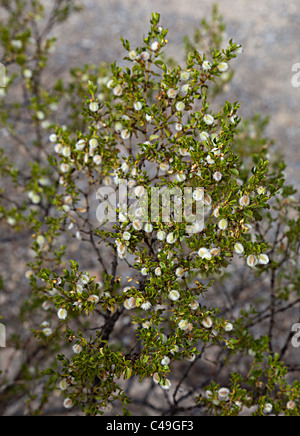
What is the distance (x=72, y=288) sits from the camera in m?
1.96

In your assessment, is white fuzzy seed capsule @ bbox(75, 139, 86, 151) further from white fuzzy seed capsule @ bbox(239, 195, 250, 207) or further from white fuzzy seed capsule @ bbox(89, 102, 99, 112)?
white fuzzy seed capsule @ bbox(239, 195, 250, 207)

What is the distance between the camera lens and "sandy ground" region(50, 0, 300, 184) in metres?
5.87

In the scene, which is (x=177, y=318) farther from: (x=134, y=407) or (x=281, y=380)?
(x=134, y=407)

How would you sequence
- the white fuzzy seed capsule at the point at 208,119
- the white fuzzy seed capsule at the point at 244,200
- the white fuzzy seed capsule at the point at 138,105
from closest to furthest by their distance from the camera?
the white fuzzy seed capsule at the point at 244,200 < the white fuzzy seed capsule at the point at 208,119 < the white fuzzy seed capsule at the point at 138,105

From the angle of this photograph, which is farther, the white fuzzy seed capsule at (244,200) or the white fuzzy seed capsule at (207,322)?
the white fuzzy seed capsule at (207,322)

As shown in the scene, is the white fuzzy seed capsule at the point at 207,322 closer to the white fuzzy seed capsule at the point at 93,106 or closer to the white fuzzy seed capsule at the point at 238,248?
the white fuzzy seed capsule at the point at 238,248

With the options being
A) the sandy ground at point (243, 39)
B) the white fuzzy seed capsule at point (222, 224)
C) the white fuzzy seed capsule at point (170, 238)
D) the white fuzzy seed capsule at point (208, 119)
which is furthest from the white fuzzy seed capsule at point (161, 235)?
the sandy ground at point (243, 39)

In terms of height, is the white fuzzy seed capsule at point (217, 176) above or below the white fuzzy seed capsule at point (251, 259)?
above

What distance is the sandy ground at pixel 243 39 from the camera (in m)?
5.87

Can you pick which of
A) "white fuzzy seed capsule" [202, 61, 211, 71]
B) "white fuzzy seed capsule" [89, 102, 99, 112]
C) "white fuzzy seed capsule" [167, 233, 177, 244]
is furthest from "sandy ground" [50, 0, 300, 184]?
"white fuzzy seed capsule" [167, 233, 177, 244]

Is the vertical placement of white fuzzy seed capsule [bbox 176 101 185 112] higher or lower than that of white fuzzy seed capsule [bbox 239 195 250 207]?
higher

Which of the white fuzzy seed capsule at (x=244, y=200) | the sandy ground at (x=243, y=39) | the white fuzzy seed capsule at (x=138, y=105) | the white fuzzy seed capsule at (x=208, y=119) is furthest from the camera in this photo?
the sandy ground at (x=243, y=39)

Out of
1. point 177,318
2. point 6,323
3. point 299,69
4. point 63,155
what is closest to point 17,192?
point 6,323

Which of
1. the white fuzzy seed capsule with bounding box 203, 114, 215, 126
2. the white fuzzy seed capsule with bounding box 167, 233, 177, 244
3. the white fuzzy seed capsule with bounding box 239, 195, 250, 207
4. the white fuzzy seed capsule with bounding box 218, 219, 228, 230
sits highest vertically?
the white fuzzy seed capsule with bounding box 203, 114, 215, 126
